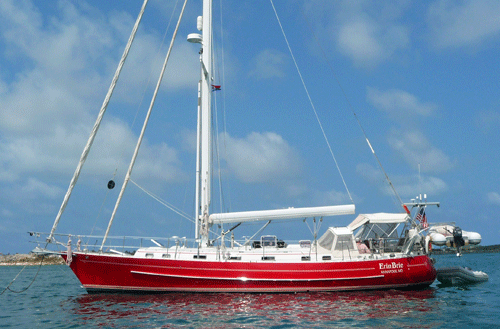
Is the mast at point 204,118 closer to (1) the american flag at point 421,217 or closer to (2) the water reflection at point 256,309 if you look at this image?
(2) the water reflection at point 256,309

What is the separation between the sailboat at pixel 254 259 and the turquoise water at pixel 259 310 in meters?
0.68

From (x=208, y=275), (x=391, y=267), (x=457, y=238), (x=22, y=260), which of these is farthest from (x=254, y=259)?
(x=22, y=260)

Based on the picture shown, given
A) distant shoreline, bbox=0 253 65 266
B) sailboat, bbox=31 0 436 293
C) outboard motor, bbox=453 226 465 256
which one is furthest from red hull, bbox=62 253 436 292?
distant shoreline, bbox=0 253 65 266

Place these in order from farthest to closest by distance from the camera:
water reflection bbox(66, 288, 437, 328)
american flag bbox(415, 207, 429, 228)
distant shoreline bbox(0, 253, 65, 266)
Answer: distant shoreline bbox(0, 253, 65, 266) < american flag bbox(415, 207, 429, 228) < water reflection bbox(66, 288, 437, 328)

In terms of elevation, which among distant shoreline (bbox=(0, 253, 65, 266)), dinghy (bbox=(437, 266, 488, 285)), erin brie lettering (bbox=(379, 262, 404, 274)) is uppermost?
distant shoreline (bbox=(0, 253, 65, 266))

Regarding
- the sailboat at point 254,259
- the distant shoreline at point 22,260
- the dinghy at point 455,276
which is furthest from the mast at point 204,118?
the distant shoreline at point 22,260

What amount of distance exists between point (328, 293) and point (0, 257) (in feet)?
254

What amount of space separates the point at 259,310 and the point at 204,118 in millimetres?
12011

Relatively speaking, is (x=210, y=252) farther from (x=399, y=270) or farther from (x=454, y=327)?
(x=454, y=327)

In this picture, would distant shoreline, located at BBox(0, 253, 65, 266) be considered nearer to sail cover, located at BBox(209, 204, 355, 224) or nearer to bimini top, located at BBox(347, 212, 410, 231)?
sail cover, located at BBox(209, 204, 355, 224)

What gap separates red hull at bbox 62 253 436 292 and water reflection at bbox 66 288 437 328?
0.51 meters

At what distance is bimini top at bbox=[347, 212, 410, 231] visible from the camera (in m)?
23.6

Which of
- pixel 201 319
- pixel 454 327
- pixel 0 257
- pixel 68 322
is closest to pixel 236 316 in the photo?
pixel 201 319

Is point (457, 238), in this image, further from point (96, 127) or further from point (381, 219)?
point (96, 127)
